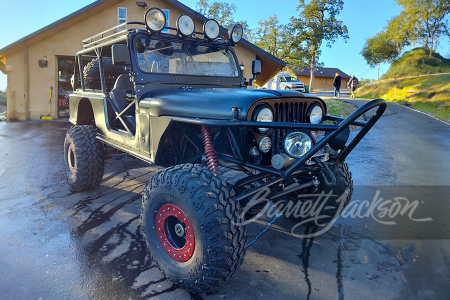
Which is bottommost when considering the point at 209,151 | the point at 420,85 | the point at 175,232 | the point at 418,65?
the point at 175,232

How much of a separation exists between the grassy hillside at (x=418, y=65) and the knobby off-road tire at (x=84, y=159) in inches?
1102

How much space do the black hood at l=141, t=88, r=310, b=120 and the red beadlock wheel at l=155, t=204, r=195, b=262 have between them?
0.84 m

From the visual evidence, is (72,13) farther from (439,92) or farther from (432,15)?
(432,15)

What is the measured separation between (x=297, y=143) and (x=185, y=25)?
203cm

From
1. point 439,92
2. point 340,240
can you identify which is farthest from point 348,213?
point 439,92

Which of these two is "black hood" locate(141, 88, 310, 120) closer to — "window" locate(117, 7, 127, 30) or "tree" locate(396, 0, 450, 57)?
"window" locate(117, 7, 127, 30)

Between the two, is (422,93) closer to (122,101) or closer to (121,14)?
(121,14)

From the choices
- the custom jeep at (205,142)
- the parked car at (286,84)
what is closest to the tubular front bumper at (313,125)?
Answer: the custom jeep at (205,142)

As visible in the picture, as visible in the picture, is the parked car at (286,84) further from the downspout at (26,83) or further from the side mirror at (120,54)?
the side mirror at (120,54)

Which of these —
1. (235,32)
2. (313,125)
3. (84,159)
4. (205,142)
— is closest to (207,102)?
(205,142)

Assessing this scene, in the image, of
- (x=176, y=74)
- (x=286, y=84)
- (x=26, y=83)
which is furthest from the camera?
(x=286, y=84)

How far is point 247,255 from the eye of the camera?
3281 millimetres

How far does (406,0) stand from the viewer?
3297 cm

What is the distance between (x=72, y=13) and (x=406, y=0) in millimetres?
32100
